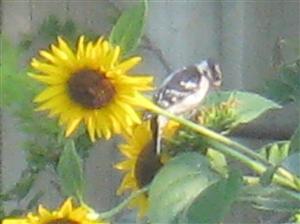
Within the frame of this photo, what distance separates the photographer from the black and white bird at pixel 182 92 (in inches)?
42.8

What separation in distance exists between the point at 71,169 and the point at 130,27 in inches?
4.7

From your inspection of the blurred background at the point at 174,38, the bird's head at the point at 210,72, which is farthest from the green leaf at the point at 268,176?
the blurred background at the point at 174,38

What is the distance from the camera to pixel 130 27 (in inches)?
40.1

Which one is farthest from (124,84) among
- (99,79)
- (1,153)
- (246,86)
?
(1,153)

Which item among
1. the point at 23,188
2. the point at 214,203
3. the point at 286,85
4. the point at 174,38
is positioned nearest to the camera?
the point at 214,203

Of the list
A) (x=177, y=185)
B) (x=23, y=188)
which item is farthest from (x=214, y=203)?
(x=23, y=188)

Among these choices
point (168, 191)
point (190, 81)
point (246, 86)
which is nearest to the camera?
point (168, 191)

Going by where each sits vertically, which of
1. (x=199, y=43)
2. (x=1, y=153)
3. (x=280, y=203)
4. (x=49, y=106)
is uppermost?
(x=49, y=106)

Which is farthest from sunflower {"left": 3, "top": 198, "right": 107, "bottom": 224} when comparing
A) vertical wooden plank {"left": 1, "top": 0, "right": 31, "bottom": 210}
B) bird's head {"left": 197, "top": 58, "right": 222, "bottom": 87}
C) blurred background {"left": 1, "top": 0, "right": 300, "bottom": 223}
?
vertical wooden plank {"left": 1, "top": 0, "right": 31, "bottom": 210}

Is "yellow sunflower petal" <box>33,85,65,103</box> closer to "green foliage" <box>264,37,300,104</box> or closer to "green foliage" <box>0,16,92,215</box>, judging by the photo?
"green foliage" <box>0,16,92,215</box>

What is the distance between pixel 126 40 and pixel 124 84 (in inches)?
1.4

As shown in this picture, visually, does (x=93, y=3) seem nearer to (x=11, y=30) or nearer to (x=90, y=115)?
(x=11, y=30)

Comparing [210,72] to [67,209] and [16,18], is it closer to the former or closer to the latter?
[67,209]

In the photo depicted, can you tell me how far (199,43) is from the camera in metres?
2.15
